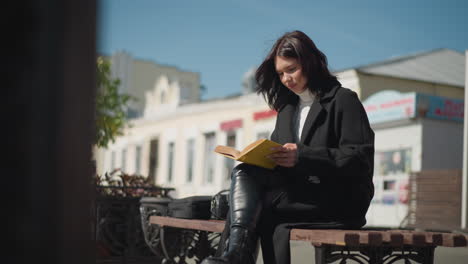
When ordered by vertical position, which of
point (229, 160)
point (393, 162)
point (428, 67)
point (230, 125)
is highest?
point (428, 67)

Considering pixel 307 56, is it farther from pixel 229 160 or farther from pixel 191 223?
pixel 229 160

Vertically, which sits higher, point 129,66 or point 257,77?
point 129,66

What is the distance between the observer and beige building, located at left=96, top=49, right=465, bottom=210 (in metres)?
22.3

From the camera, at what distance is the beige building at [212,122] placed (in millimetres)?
22266

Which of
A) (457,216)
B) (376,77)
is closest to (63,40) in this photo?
(457,216)

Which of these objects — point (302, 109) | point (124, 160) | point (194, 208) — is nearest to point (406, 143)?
point (194, 208)

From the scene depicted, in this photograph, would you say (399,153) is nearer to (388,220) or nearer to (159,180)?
(388,220)

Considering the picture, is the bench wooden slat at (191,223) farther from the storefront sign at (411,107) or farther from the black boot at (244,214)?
the storefront sign at (411,107)

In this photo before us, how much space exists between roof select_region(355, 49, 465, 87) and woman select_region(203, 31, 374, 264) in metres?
18.7

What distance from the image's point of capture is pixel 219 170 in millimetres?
28156

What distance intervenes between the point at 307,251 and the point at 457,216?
29.6 ft

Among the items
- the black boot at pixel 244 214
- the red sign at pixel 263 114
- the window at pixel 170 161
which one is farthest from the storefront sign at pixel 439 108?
the window at pixel 170 161

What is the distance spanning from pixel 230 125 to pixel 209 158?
258 centimetres

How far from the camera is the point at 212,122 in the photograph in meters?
29.3
